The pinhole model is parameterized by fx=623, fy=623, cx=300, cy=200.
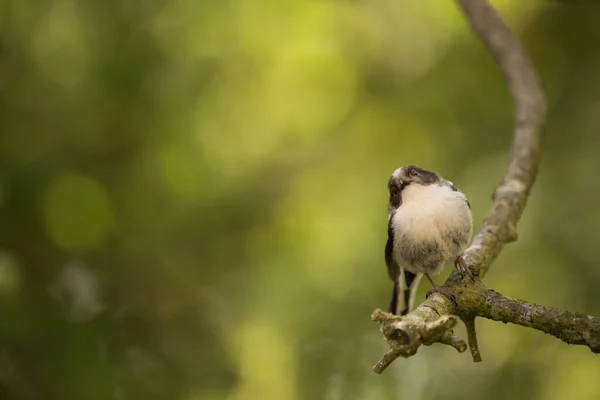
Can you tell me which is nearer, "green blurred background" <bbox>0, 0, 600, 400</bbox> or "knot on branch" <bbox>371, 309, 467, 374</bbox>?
"knot on branch" <bbox>371, 309, 467, 374</bbox>

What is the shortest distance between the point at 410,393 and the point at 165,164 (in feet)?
7.99

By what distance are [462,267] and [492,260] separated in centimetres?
33

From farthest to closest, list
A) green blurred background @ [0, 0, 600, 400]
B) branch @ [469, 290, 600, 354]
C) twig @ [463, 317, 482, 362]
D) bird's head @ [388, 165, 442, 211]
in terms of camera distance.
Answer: green blurred background @ [0, 0, 600, 400] < bird's head @ [388, 165, 442, 211] < twig @ [463, 317, 482, 362] < branch @ [469, 290, 600, 354]

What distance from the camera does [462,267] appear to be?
2039mm

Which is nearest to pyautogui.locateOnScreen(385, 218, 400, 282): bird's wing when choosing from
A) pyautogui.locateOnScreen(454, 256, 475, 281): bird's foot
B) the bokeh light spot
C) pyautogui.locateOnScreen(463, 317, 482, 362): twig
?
pyautogui.locateOnScreen(454, 256, 475, 281): bird's foot

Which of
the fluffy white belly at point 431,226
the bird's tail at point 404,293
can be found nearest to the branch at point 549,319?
the fluffy white belly at point 431,226

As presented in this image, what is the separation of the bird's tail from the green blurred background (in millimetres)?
1543

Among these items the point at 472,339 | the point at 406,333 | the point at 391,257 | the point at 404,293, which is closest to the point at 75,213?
the point at 404,293

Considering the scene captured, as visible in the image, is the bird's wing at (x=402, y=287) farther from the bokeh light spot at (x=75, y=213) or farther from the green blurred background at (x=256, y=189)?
the bokeh light spot at (x=75, y=213)

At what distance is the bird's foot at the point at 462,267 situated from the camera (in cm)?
→ 197

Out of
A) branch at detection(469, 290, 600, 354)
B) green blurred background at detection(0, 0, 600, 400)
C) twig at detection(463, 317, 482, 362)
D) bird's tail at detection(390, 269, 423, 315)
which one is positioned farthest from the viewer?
green blurred background at detection(0, 0, 600, 400)

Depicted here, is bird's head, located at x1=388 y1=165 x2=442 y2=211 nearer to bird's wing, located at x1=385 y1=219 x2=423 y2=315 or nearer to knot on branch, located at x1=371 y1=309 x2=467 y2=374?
bird's wing, located at x1=385 y1=219 x2=423 y2=315

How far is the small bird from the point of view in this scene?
6.77 feet

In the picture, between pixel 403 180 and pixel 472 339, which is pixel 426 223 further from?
pixel 472 339
